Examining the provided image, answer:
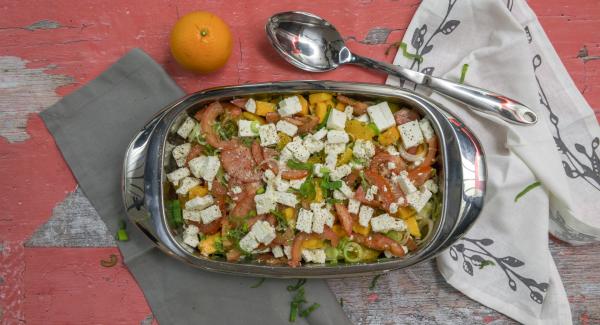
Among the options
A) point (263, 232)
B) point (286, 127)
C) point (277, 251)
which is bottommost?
point (277, 251)

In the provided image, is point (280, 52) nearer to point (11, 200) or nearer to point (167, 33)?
point (167, 33)

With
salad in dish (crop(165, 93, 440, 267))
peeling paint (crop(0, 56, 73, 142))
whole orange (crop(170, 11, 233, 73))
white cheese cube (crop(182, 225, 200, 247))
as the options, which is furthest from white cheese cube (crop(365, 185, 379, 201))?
peeling paint (crop(0, 56, 73, 142))

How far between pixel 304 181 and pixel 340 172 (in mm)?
143

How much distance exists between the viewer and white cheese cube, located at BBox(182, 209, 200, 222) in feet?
5.42

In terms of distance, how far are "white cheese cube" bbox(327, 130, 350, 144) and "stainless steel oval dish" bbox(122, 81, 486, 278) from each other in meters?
0.16

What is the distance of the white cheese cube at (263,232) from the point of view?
158cm

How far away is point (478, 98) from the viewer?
1745 millimetres

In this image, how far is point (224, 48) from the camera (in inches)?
66.9

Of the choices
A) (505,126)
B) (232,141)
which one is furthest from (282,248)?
(505,126)

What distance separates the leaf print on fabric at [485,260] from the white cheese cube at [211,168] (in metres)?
1.04

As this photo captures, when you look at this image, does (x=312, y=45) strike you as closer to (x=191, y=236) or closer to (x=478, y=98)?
(x=478, y=98)

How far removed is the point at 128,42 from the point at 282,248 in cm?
118

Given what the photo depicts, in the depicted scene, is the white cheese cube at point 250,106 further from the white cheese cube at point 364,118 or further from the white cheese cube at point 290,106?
the white cheese cube at point 364,118

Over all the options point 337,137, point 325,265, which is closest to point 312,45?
point 337,137
